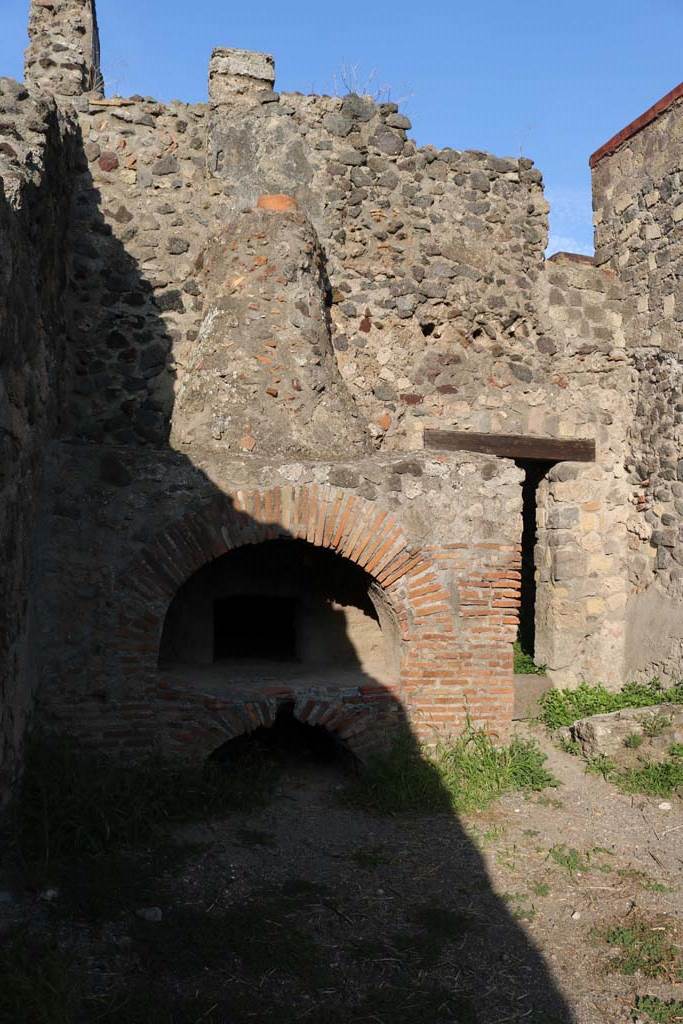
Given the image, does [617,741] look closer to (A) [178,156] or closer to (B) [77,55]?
(A) [178,156]

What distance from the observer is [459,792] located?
5.59 meters

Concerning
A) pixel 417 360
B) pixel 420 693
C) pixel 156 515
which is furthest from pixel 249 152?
pixel 420 693

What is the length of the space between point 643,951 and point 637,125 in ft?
23.3

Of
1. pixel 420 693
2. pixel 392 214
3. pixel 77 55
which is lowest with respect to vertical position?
pixel 420 693

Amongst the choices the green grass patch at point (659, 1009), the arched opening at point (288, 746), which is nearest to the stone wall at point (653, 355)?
the arched opening at point (288, 746)

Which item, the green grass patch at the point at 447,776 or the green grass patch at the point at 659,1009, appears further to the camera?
the green grass patch at the point at 447,776

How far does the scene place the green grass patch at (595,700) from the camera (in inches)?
287

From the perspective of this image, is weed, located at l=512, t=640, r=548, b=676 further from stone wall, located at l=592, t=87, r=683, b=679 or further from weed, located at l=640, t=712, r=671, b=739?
weed, located at l=640, t=712, r=671, b=739

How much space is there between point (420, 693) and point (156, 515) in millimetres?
2216

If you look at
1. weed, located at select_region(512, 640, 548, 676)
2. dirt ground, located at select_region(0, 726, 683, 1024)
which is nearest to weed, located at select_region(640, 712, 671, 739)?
dirt ground, located at select_region(0, 726, 683, 1024)

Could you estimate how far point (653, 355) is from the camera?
784 centimetres

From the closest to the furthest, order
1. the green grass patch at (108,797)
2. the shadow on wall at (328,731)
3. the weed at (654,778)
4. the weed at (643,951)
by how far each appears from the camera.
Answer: the shadow on wall at (328,731) → the weed at (643,951) → the green grass patch at (108,797) → the weed at (654,778)

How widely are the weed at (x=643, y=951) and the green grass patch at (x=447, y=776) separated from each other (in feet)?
4.91

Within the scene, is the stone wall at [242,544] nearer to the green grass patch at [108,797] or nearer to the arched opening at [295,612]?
the green grass patch at [108,797]
